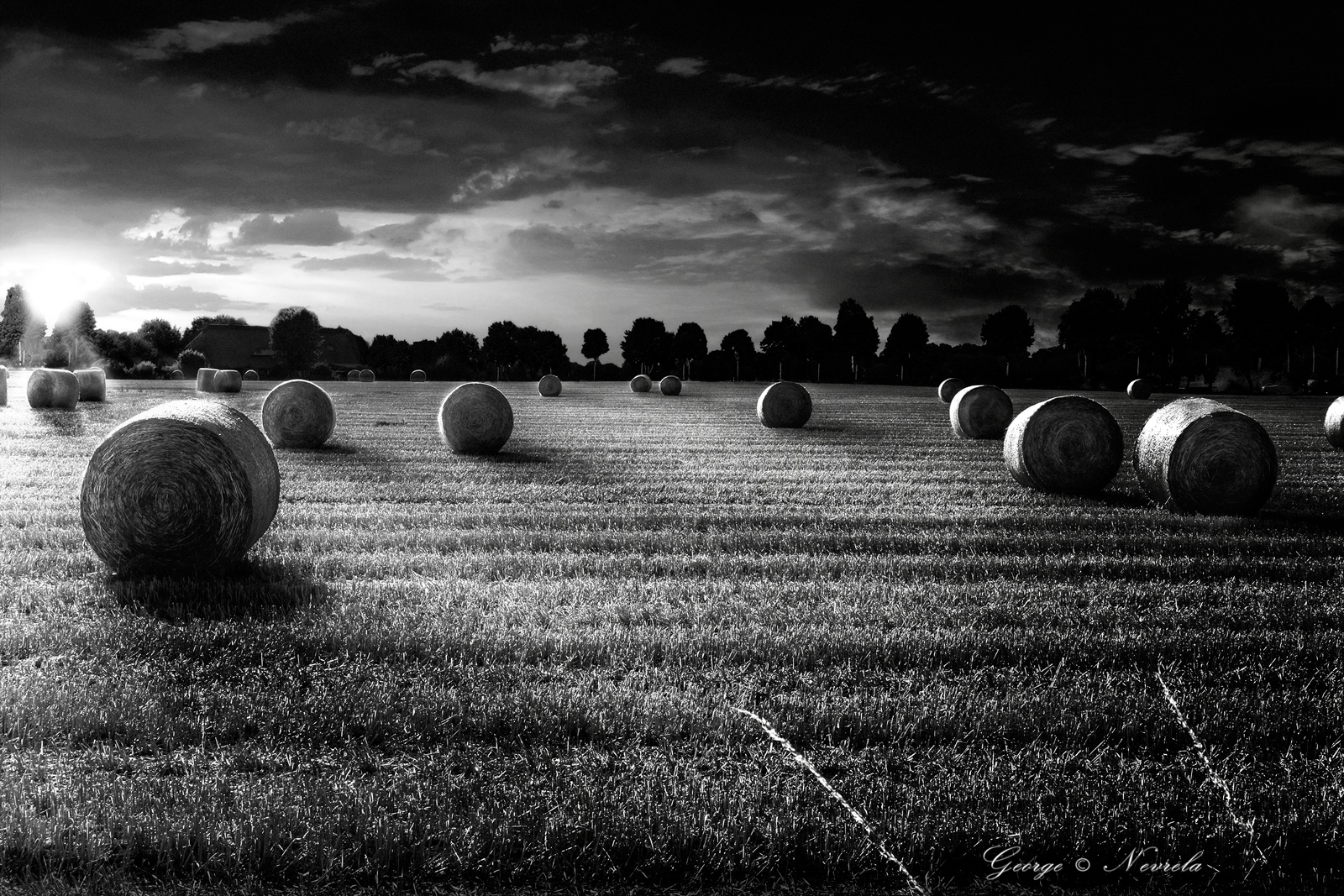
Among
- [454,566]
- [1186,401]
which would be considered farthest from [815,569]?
[1186,401]

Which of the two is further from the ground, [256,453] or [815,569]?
[256,453]

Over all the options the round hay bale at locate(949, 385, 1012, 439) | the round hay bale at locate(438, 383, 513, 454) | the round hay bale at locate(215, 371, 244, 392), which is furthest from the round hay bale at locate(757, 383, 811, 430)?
the round hay bale at locate(215, 371, 244, 392)

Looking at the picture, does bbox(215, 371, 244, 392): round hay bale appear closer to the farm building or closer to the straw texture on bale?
the straw texture on bale

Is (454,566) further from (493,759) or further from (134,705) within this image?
(493,759)

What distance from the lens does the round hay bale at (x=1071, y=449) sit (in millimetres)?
13641

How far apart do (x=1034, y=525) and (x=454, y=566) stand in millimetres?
6702

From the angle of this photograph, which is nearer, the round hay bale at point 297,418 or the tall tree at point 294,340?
the round hay bale at point 297,418

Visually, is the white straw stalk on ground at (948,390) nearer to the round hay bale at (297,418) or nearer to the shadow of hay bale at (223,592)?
the round hay bale at (297,418)

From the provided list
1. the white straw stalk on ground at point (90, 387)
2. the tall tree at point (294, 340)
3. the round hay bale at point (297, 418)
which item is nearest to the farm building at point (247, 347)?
the tall tree at point (294, 340)

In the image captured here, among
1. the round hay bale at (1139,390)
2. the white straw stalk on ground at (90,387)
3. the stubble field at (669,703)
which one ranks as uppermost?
the round hay bale at (1139,390)

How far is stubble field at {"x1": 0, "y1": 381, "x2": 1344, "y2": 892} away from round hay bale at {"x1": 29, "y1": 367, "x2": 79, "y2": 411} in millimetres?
A: 21598

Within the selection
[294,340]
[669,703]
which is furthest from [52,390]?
[294,340]

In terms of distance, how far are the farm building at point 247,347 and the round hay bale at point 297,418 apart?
87.1 metres

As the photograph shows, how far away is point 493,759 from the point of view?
4484mm
